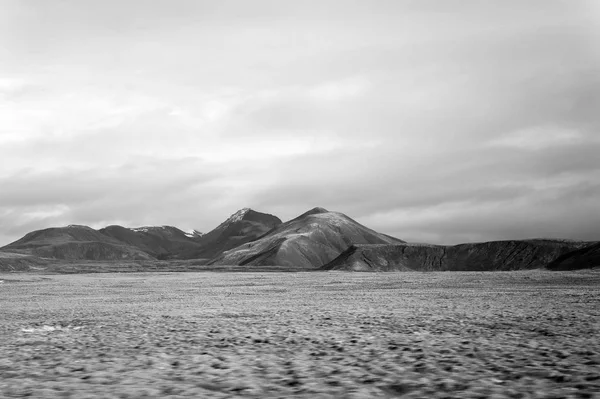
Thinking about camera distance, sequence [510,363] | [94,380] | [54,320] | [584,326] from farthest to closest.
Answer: [54,320]
[584,326]
[510,363]
[94,380]

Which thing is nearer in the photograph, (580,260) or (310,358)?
(310,358)

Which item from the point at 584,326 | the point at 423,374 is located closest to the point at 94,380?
the point at 423,374

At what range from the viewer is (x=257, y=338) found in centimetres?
1975

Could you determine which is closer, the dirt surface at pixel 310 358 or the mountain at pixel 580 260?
the dirt surface at pixel 310 358

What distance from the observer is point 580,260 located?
166 metres

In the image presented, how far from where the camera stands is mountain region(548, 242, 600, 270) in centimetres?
15988

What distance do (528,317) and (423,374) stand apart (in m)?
16.4

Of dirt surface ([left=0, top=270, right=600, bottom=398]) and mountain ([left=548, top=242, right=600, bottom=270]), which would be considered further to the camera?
mountain ([left=548, top=242, right=600, bottom=270])

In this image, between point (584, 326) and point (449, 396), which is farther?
point (584, 326)

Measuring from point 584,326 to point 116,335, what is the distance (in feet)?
64.0

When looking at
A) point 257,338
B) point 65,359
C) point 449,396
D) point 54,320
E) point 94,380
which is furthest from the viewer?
point 54,320

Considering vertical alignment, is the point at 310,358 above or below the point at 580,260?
above

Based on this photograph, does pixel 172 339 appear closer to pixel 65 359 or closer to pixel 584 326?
pixel 65 359

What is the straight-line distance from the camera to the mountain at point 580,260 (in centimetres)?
15988
